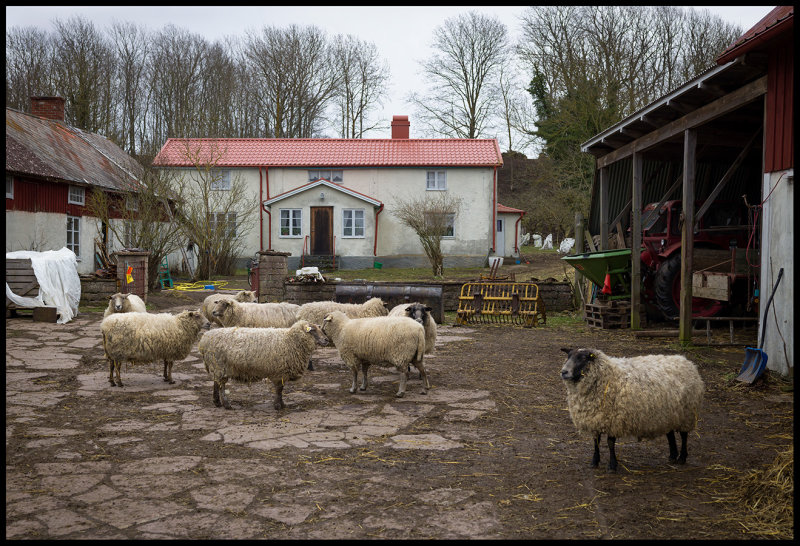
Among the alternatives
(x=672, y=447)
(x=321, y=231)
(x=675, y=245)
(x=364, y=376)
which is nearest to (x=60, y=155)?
(x=321, y=231)

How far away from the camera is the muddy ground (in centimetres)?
385

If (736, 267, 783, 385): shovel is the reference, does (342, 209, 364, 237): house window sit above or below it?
above

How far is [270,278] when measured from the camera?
51.9ft

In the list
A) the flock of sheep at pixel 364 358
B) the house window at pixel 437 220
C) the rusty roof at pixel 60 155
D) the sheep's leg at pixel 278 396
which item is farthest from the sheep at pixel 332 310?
the house window at pixel 437 220

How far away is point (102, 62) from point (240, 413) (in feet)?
131

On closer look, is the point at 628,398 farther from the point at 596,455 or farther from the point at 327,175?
the point at 327,175

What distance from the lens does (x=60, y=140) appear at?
24.6 metres

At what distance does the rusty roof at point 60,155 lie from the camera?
65.8 ft

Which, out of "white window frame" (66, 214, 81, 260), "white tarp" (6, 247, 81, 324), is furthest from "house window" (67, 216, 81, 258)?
"white tarp" (6, 247, 81, 324)

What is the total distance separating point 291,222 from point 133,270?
46.5ft

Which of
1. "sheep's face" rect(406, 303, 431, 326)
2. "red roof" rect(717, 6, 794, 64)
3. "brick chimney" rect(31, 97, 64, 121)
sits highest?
"brick chimney" rect(31, 97, 64, 121)

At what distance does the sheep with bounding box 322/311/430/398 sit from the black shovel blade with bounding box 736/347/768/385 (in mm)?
Answer: 3859

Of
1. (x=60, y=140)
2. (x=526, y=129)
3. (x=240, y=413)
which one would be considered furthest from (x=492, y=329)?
(x=526, y=129)

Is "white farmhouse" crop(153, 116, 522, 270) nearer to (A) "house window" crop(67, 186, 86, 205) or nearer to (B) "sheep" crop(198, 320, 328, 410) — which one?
(A) "house window" crop(67, 186, 86, 205)
